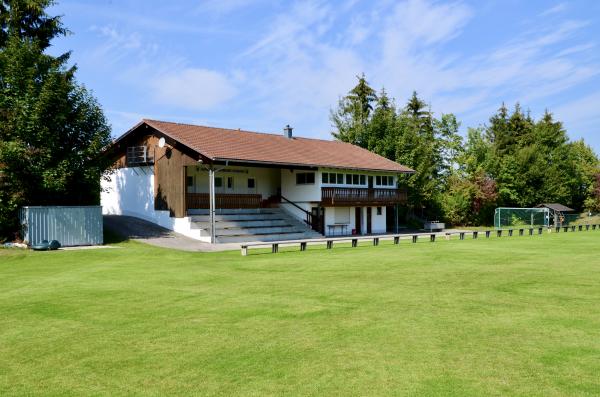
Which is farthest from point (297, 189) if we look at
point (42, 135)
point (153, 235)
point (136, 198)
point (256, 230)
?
point (42, 135)

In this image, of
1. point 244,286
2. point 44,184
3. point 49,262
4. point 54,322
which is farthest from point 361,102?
point 54,322

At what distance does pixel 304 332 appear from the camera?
300 inches

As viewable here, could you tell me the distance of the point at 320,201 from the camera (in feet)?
110

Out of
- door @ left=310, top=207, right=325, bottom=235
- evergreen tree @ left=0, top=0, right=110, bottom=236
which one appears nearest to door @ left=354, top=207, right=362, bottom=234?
door @ left=310, top=207, right=325, bottom=235

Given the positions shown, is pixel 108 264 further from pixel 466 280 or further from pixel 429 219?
pixel 429 219

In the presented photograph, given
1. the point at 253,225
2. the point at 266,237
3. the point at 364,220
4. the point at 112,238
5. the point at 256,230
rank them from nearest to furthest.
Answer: the point at 112,238 → the point at 266,237 → the point at 256,230 → the point at 253,225 → the point at 364,220

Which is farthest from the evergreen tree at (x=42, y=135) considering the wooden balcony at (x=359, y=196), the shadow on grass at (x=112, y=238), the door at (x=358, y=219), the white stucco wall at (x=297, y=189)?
the door at (x=358, y=219)

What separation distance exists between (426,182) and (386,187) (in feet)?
25.4

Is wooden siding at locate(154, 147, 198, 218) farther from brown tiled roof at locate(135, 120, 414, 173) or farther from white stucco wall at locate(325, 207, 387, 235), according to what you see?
white stucco wall at locate(325, 207, 387, 235)

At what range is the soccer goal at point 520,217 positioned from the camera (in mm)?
48156

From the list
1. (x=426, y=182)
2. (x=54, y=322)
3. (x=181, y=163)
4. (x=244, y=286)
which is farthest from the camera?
(x=426, y=182)

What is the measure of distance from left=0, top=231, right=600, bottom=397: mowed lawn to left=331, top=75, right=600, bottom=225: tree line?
32.0 meters

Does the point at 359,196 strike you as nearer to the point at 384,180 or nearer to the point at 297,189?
the point at 297,189

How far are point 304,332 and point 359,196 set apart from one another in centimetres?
2880
